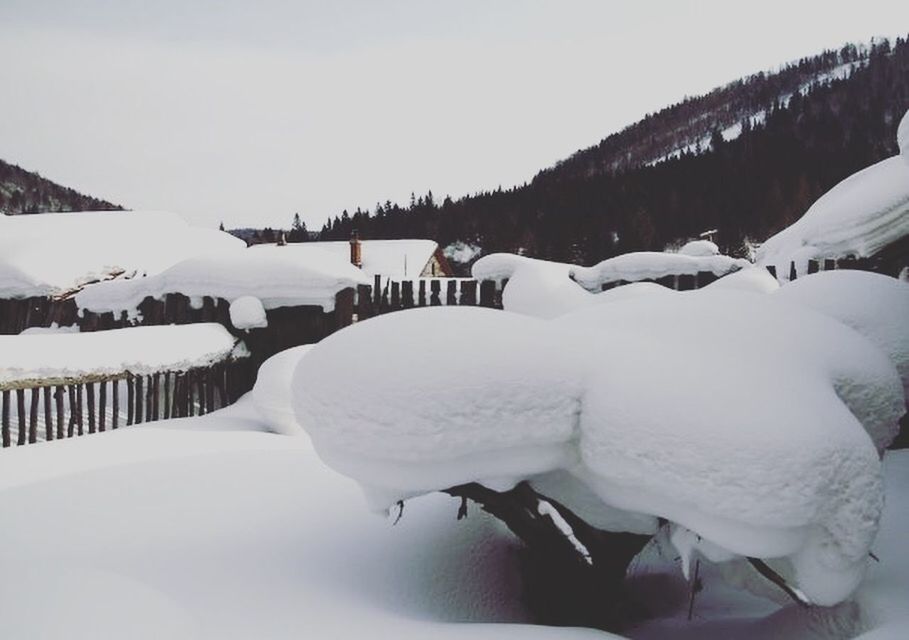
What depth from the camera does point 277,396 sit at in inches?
232

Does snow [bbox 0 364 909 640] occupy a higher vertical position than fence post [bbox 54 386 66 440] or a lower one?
lower

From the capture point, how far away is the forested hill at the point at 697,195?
44.9 meters

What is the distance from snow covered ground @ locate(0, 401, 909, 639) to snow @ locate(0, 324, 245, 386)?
25.6 inches

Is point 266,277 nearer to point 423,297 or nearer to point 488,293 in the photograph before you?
point 423,297

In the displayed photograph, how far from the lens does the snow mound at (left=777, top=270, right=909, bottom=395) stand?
3.15 m

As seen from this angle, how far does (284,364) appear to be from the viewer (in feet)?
20.0

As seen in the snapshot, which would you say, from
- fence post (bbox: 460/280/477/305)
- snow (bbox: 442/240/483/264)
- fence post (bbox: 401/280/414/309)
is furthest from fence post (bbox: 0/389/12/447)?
snow (bbox: 442/240/483/264)

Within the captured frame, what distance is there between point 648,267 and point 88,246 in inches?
383

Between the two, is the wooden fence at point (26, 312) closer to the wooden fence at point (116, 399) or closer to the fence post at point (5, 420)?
the wooden fence at point (116, 399)

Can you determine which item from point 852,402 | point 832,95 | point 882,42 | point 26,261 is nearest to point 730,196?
point 832,95

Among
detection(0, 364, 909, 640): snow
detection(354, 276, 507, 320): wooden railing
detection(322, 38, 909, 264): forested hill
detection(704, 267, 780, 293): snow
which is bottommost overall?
detection(0, 364, 909, 640): snow

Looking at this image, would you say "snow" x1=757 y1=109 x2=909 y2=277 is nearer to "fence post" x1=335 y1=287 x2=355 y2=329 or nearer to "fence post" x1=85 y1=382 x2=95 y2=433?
"fence post" x1=335 y1=287 x2=355 y2=329

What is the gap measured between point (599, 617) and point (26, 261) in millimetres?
10276

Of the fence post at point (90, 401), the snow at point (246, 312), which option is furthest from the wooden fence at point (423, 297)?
the fence post at point (90, 401)
